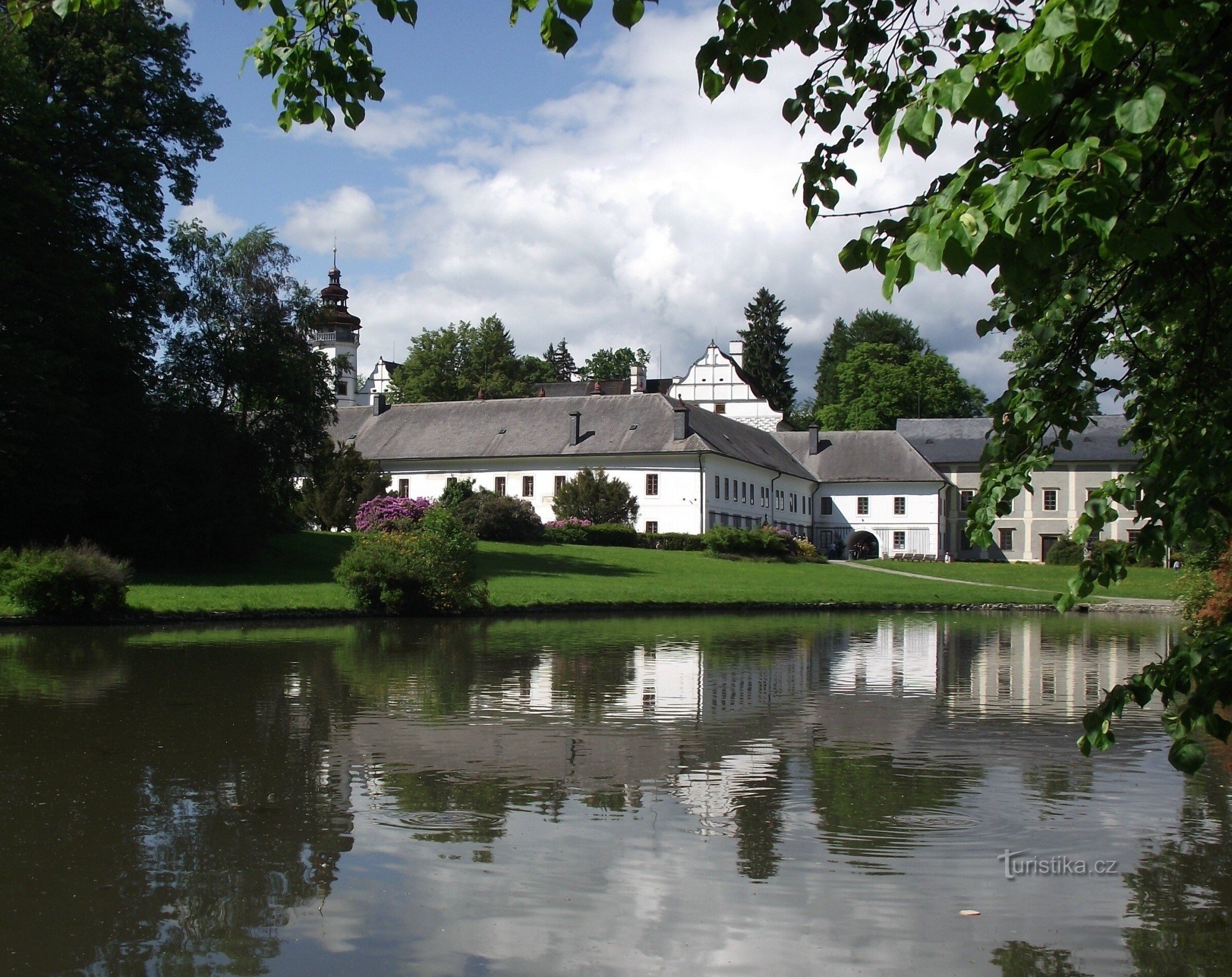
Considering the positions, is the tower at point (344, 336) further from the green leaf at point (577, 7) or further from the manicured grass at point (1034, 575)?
the green leaf at point (577, 7)

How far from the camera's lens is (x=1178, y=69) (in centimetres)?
359

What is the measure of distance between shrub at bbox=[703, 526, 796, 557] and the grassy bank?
1824 mm

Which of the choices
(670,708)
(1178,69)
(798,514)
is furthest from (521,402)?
(1178,69)

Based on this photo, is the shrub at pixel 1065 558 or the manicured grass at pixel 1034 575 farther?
the shrub at pixel 1065 558

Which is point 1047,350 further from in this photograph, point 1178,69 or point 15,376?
point 15,376

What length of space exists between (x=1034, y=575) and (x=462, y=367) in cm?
5912

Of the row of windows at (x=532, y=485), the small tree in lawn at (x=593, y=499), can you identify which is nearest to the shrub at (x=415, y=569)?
the small tree in lawn at (x=593, y=499)

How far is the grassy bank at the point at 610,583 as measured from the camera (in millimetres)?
30062

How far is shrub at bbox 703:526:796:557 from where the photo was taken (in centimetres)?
5653

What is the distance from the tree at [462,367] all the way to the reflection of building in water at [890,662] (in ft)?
235

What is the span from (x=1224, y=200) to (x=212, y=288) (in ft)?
128

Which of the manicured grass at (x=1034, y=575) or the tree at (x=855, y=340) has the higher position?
the tree at (x=855, y=340)

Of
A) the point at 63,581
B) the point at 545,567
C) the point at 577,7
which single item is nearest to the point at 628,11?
the point at 577,7

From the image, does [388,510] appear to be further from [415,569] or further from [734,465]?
[734,465]
